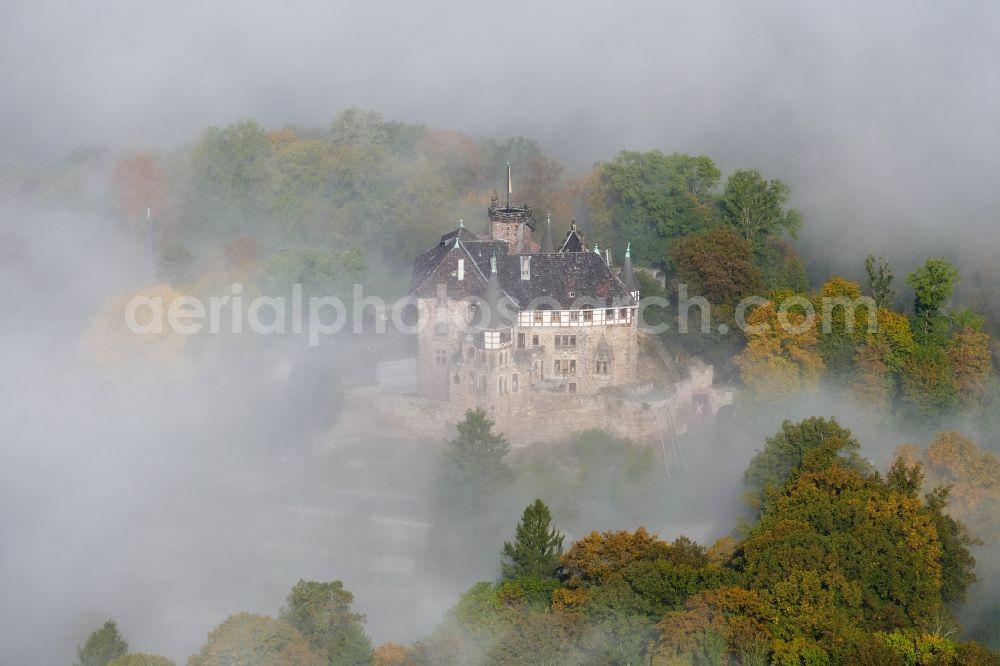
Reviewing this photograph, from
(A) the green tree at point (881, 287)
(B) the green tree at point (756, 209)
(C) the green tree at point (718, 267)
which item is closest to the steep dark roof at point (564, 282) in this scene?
(C) the green tree at point (718, 267)

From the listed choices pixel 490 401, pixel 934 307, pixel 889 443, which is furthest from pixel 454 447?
pixel 934 307

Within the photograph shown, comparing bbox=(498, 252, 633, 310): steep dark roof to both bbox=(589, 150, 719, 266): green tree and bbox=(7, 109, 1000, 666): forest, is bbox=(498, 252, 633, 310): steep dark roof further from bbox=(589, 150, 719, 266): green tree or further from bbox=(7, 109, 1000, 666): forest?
bbox=(589, 150, 719, 266): green tree

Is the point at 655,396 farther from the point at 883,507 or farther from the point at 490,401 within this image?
the point at 883,507

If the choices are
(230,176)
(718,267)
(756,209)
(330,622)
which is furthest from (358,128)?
(330,622)

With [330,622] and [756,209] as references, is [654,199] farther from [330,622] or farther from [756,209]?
[330,622]

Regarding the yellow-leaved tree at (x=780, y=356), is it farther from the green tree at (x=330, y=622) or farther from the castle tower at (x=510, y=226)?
the green tree at (x=330, y=622)

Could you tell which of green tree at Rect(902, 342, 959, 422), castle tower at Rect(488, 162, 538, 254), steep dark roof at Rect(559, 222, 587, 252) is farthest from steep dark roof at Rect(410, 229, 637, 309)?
green tree at Rect(902, 342, 959, 422)
